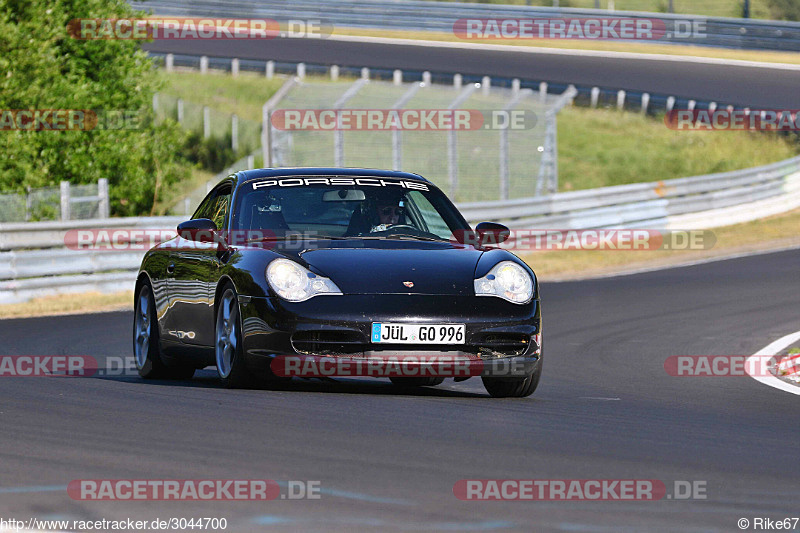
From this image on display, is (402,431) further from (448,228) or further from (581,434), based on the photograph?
(448,228)

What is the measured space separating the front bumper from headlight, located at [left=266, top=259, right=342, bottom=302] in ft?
0.15

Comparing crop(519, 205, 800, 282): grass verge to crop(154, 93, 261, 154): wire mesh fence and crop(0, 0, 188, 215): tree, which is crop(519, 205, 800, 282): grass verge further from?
crop(154, 93, 261, 154): wire mesh fence

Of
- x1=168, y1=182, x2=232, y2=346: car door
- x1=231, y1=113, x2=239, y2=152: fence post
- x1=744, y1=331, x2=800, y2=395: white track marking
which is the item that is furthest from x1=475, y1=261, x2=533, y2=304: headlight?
x1=231, y1=113, x2=239, y2=152: fence post

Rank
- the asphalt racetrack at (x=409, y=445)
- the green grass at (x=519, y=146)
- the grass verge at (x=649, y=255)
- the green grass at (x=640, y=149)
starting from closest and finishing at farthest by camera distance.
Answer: the asphalt racetrack at (x=409, y=445) → the grass verge at (x=649, y=255) → the green grass at (x=519, y=146) → the green grass at (x=640, y=149)

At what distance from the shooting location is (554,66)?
134ft

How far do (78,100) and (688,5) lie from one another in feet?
235

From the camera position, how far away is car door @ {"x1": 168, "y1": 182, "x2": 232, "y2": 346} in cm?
895

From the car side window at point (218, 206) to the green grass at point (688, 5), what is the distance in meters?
62.7

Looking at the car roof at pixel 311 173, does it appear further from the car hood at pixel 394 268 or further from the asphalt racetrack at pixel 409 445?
the asphalt racetrack at pixel 409 445

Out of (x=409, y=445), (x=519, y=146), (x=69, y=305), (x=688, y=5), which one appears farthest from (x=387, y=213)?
(x=688, y=5)

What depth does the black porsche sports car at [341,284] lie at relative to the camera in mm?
7965

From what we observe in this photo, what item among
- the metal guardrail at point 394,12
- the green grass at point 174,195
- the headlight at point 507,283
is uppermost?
the metal guardrail at point 394,12

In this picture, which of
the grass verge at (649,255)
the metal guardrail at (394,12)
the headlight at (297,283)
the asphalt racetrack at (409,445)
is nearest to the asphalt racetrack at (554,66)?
the metal guardrail at (394,12)

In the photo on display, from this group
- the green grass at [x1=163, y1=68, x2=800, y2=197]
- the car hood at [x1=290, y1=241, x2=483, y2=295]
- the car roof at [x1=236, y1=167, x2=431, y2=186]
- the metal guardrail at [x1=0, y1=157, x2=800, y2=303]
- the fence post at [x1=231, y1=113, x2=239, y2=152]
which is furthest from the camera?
the fence post at [x1=231, y1=113, x2=239, y2=152]
